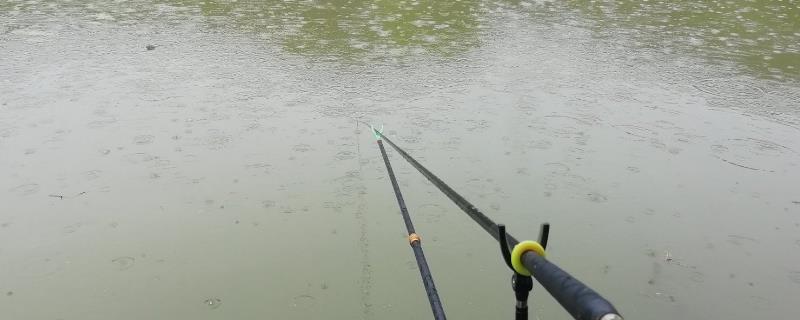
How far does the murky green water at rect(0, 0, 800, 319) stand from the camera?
2275 millimetres

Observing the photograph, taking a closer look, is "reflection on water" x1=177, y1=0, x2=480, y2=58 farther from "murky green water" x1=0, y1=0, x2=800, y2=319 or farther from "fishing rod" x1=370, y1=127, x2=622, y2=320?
"fishing rod" x1=370, y1=127, x2=622, y2=320

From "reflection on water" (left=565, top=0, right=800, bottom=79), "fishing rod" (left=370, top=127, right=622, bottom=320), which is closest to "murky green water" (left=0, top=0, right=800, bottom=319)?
"reflection on water" (left=565, top=0, right=800, bottom=79)

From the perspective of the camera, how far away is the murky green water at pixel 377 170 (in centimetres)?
228

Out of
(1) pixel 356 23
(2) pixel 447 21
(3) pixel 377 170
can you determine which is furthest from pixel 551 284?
(2) pixel 447 21

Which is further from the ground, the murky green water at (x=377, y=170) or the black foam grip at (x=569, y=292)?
the black foam grip at (x=569, y=292)

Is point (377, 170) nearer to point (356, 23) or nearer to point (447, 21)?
point (356, 23)

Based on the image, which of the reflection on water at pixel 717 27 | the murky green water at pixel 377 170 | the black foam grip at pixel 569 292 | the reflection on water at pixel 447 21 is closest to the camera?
the black foam grip at pixel 569 292

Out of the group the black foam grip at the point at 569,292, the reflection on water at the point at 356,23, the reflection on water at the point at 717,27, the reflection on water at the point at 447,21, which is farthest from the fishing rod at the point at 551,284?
the reflection on water at the point at 717,27

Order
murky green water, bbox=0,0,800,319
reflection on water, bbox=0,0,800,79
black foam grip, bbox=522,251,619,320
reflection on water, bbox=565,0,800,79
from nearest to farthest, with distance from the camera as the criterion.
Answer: black foam grip, bbox=522,251,619,320 < murky green water, bbox=0,0,800,319 < reflection on water, bbox=565,0,800,79 < reflection on water, bbox=0,0,800,79

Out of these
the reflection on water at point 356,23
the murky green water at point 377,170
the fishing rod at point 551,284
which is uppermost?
the fishing rod at point 551,284

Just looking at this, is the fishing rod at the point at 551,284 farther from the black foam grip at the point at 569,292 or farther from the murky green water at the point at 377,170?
the murky green water at the point at 377,170

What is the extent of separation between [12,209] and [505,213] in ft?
8.02

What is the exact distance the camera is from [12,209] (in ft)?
9.11

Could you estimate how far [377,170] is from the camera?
3.19 m
